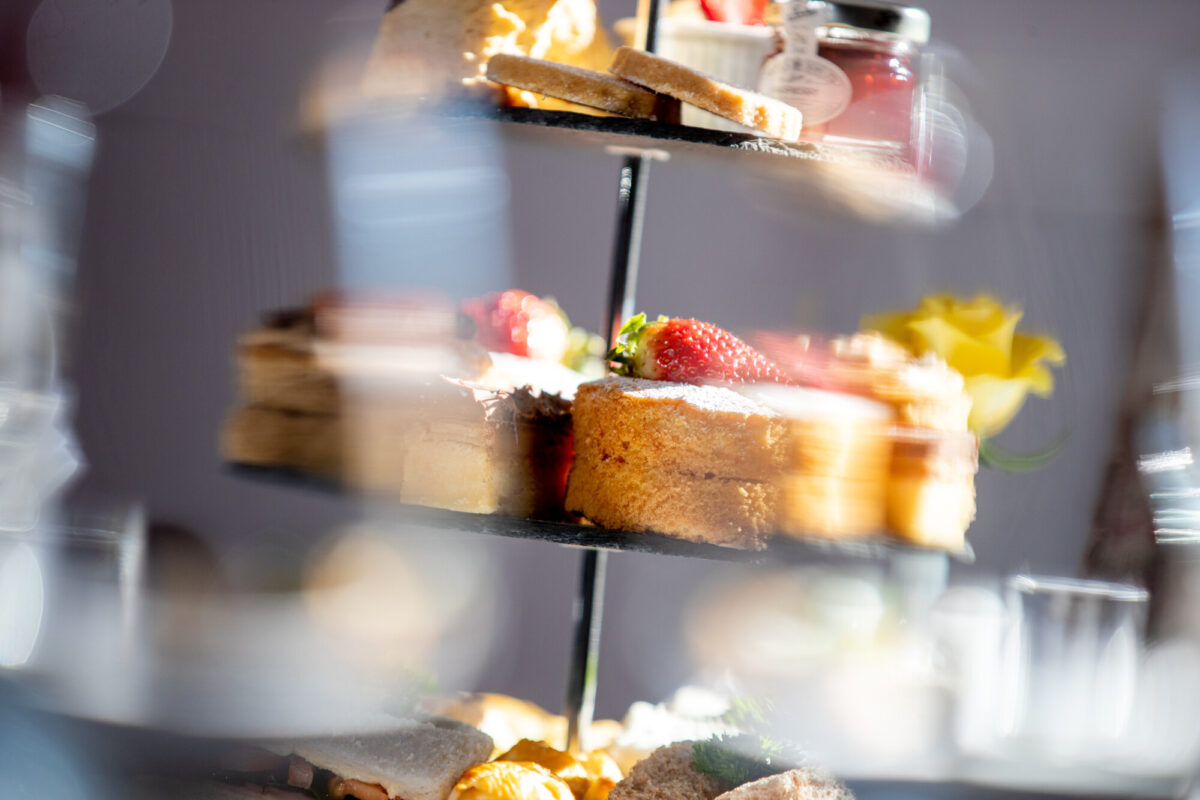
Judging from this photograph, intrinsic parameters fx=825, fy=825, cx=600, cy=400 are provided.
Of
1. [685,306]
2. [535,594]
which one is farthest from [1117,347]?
[535,594]

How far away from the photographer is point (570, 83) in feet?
A: 2.57

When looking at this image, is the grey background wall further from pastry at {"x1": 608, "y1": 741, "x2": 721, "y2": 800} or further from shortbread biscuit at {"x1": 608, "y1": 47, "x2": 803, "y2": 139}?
pastry at {"x1": 608, "y1": 741, "x2": 721, "y2": 800}

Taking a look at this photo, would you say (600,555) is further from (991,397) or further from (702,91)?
(702,91)

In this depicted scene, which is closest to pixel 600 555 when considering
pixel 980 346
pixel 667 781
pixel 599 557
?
pixel 599 557

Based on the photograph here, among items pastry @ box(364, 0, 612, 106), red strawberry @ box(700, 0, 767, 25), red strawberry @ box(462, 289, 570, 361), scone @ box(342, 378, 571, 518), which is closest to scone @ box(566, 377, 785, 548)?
scone @ box(342, 378, 571, 518)

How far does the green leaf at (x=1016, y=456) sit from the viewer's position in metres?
1.07

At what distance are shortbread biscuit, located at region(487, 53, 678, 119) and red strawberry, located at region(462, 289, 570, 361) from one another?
311 millimetres

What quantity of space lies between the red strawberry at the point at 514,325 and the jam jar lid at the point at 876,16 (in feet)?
1.57

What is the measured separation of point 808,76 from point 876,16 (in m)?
0.08

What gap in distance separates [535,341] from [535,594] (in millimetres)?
974

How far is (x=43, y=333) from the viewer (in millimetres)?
1415

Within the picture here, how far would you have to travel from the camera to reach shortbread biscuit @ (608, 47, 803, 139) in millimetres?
773

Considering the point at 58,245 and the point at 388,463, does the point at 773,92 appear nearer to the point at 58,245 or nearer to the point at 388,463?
the point at 388,463

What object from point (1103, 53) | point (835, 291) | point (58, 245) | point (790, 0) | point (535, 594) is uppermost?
point (1103, 53)
